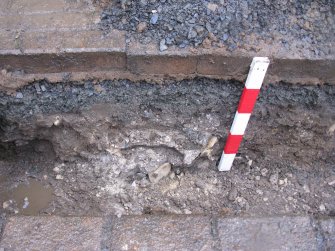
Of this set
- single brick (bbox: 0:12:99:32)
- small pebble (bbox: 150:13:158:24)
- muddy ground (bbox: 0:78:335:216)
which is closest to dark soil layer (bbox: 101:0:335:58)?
small pebble (bbox: 150:13:158:24)

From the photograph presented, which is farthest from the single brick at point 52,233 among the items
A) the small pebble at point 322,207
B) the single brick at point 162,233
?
the small pebble at point 322,207

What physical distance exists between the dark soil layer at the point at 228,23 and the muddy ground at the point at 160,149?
0.25m

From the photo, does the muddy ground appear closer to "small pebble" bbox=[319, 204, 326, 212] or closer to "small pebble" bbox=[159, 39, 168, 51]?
"small pebble" bbox=[319, 204, 326, 212]

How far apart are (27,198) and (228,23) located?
1.62m

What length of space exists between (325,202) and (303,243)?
1.45 feet

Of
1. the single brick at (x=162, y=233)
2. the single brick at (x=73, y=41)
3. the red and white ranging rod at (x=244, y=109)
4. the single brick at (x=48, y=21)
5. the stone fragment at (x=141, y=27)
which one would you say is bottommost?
the single brick at (x=162, y=233)

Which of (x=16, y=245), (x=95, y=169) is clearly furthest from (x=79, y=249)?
(x=95, y=169)

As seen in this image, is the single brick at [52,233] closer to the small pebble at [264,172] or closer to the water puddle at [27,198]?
the water puddle at [27,198]

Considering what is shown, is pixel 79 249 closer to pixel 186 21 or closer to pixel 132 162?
pixel 132 162

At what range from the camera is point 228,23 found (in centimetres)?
218

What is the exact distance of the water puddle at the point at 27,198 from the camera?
2.41 m

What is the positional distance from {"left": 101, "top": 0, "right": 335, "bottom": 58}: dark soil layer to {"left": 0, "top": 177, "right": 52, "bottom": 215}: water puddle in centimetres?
110

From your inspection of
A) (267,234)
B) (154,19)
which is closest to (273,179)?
(267,234)

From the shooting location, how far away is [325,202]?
254cm
